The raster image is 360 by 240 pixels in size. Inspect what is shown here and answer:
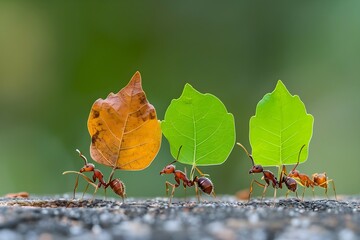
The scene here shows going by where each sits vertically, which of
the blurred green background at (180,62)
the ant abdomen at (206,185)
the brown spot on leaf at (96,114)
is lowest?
the ant abdomen at (206,185)

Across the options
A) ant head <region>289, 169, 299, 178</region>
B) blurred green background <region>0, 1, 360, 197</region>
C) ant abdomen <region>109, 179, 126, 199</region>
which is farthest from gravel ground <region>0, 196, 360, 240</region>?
blurred green background <region>0, 1, 360, 197</region>

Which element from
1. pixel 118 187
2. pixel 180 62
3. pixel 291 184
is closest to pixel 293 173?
pixel 291 184

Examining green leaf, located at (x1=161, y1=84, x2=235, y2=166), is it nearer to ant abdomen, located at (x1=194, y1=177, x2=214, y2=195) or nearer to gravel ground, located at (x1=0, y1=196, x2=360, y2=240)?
ant abdomen, located at (x1=194, y1=177, x2=214, y2=195)

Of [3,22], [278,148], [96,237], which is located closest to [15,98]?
[3,22]

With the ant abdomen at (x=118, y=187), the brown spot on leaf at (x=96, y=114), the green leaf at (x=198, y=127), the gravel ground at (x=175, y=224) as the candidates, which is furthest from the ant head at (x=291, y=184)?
the brown spot on leaf at (x=96, y=114)

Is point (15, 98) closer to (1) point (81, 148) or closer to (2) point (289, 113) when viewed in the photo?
(1) point (81, 148)

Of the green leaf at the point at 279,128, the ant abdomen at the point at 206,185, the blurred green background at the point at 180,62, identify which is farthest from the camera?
the blurred green background at the point at 180,62

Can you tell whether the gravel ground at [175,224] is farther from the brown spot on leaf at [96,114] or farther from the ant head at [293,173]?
the ant head at [293,173]
